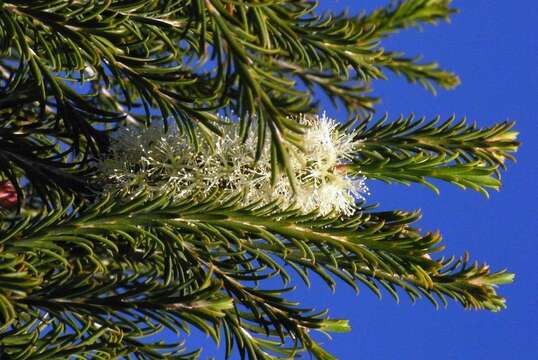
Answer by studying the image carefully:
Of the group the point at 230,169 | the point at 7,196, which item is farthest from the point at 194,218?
the point at 7,196

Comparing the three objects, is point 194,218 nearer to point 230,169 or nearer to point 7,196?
point 230,169

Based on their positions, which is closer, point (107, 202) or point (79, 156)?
point (107, 202)

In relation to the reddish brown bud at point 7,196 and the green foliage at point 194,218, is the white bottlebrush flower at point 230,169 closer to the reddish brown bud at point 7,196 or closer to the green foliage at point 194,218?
the green foliage at point 194,218

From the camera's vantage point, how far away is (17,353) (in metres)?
1.50

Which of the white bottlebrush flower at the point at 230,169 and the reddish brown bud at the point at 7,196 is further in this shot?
the reddish brown bud at the point at 7,196

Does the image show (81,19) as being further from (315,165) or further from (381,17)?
(381,17)

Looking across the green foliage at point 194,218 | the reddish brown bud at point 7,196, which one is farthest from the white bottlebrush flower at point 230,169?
the reddish brown bud at point 7,196

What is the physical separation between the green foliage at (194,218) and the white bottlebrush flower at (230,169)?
5 cm

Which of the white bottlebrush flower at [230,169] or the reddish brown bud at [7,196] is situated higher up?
the white bottlebrush flower at [230,169]

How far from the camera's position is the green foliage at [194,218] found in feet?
4.65

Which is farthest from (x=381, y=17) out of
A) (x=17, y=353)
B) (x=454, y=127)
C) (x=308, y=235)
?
(x=17, y=353)

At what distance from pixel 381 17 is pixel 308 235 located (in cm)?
190

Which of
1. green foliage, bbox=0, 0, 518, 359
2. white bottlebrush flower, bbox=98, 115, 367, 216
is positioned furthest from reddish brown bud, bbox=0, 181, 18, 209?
white bottlebrush flower, bbox=98, 115, 367, 216

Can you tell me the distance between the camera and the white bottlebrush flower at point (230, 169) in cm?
158
